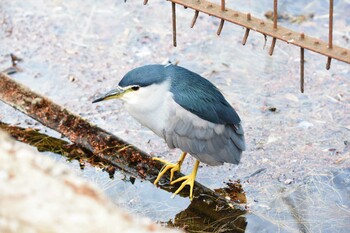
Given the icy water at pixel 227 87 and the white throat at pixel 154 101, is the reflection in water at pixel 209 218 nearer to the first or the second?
the icy water at pixel 227 87

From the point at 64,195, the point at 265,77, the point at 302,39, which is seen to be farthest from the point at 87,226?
the point at 265,77

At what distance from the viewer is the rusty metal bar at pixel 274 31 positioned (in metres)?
4.28

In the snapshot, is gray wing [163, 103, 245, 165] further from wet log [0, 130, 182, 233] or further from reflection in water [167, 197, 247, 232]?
wet log [0, 130, 182, 233]

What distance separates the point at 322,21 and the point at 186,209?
2.87 m

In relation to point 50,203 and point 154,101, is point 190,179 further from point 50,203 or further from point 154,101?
point 50,203

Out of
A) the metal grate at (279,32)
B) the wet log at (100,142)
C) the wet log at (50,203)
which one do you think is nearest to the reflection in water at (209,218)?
the wet log at (100,142)

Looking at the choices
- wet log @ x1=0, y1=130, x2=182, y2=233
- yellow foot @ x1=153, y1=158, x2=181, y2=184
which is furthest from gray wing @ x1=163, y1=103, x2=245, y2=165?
Result: wet log @ x1=0, y1=130, x2=182, y2=233

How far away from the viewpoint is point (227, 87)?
6.13 metres

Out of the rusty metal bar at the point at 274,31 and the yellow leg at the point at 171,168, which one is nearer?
the rusty metal bar at the point at 274,31

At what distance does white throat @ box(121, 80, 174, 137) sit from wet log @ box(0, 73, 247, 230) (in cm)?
47

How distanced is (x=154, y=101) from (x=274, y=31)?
0.88 m

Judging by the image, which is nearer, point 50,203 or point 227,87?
point 50,203

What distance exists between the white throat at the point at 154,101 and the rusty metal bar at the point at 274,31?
0.53 metres

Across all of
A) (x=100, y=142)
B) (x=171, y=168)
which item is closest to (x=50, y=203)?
(x=171, y=168)
